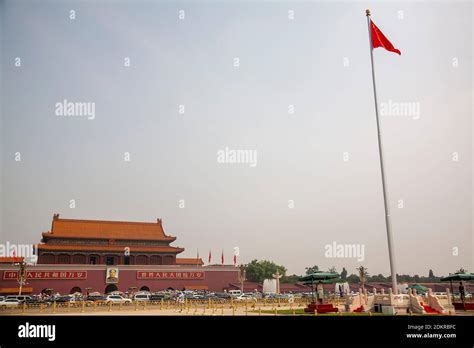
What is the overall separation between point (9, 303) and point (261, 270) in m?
41.3

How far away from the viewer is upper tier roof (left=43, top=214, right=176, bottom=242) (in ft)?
143

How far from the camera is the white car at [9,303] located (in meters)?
28.3

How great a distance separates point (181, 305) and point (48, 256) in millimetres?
22292

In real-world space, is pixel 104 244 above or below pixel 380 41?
below

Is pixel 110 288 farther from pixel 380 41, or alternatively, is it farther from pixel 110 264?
pixel 380 41

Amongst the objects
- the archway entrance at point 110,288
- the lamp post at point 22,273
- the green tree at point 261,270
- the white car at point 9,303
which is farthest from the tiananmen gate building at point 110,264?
the green tree at point 261,270

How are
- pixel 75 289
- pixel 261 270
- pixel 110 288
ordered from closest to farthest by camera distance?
pixel 75 289, pixel 110 288, pixel 261 270

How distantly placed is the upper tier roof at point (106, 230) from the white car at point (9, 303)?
39.9 feet

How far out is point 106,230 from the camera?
149ft

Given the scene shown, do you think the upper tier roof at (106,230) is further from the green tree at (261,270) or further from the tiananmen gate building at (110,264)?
the green tree at (261,270)

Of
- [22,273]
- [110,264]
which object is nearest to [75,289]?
[110,264]

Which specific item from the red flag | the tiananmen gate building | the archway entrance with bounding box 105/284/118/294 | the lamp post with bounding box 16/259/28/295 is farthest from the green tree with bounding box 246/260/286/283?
the red flag
